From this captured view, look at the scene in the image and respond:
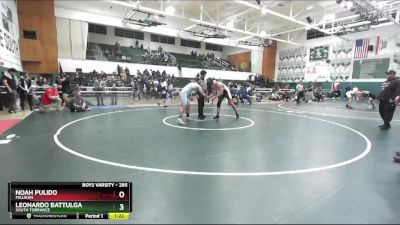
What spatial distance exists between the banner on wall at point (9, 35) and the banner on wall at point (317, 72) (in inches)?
1060

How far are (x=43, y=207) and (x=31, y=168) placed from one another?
1.60m

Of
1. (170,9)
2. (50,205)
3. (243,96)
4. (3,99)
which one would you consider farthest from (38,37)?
(50,205)

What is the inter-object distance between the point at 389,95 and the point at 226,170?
20.8ft

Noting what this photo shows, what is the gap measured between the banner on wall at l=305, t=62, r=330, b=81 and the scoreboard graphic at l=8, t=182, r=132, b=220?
27995mm

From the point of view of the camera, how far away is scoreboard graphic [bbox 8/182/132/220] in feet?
7.37

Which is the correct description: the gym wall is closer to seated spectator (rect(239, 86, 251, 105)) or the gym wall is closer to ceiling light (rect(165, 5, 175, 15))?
ceiling light (rect(165, 5, 175, 15))

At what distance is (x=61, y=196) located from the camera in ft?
7.47

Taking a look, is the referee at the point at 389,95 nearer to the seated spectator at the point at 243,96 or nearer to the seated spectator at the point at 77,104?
the seated spectator at the point at 243,96

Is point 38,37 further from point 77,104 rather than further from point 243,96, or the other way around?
point 243,96

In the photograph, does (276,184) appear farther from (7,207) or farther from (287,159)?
(7,207)

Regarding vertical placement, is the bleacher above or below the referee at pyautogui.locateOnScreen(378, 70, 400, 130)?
above

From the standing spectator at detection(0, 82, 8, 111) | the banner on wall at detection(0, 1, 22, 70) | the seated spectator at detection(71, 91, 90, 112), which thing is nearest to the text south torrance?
the seated spectator at detection(71, 91, 90, 112)

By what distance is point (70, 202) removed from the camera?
2.26 metres

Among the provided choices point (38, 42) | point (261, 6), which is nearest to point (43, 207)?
point (261, 6)
